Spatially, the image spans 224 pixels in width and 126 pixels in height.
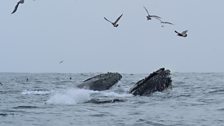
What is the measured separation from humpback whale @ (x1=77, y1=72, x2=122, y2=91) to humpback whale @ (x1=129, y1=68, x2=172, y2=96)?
742cm

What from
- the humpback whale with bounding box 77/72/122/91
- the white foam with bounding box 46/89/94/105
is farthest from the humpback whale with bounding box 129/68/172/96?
the humpback whale with bounding box 77/72/122/91

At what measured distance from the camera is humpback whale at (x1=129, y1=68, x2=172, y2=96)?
40.9 metres

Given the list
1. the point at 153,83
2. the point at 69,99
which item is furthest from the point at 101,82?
the point at 69,99

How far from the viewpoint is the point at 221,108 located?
28.7 m

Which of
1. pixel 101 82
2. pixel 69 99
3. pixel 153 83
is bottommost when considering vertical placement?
pixel 69 99

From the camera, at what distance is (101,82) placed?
50.2m

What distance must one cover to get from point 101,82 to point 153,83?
956 cm

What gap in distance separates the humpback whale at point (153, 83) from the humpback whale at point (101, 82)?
292 inches

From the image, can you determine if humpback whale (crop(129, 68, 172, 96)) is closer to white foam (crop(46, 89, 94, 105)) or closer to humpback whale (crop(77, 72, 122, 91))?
white foam (crop(46, 89, 94, 105))

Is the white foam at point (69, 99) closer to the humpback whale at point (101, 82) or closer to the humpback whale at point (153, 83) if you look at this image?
the humpback whale at point (153, 83)

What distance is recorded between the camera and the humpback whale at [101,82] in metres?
48.6

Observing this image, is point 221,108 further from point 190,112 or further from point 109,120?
point 109,120

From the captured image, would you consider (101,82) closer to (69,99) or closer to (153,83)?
(153,83)

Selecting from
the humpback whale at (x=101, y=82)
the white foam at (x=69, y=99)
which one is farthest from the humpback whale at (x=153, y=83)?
the humpback whale at (x=101, y=82)
